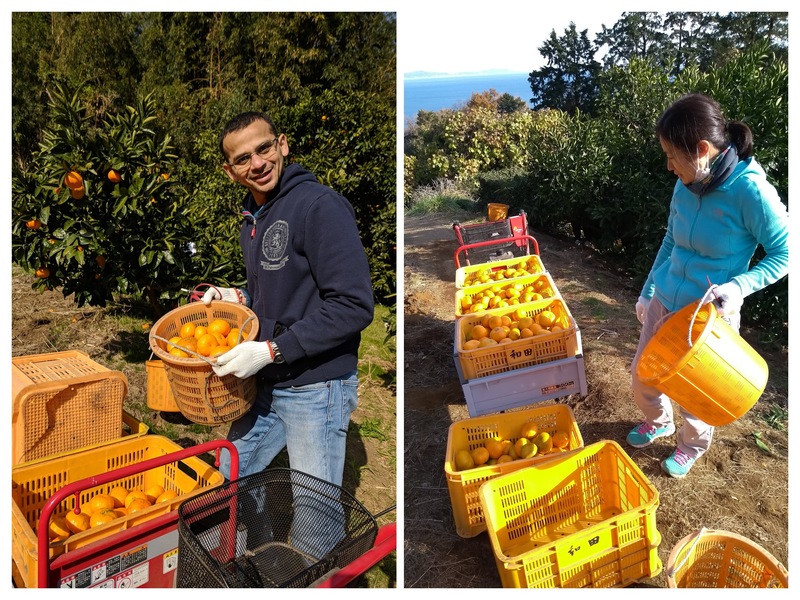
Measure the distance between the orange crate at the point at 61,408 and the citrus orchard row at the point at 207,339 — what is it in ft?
1.34

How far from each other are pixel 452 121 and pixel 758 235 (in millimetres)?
9986

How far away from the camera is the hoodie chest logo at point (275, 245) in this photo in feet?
6.19

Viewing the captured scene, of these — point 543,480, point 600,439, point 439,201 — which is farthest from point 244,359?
point 439,201

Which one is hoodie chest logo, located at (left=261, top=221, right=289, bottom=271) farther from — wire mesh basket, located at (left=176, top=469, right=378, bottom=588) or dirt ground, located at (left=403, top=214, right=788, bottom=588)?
dirt ground, located at (left=403, top=214, right=788, bottom=588)

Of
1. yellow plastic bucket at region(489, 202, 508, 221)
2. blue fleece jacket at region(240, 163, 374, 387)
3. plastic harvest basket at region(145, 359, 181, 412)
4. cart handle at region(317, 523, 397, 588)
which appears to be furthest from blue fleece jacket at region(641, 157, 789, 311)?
yellow plastic bucket at region(489, 202, 508, 221)

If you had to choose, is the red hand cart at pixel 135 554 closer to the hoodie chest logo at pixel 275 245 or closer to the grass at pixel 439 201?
the hoodie chest logo at pixel 275 245

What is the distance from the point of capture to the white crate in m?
2.90

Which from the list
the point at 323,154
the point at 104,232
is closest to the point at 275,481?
the point at 104,232

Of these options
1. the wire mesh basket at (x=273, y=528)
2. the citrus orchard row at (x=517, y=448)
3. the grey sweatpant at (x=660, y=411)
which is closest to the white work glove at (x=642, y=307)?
the grey sweatpant at (x=660, y=411)

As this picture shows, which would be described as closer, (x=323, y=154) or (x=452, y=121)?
(x=323, y=154)

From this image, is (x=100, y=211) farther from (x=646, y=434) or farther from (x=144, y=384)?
(x=646, y=434)

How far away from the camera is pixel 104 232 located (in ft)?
11.9
